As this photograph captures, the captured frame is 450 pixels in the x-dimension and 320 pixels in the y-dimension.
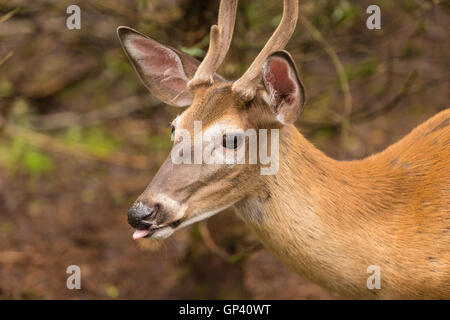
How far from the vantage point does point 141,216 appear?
3.08m

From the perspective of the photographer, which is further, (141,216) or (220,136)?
(220,136)

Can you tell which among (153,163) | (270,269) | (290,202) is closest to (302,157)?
(290,202)

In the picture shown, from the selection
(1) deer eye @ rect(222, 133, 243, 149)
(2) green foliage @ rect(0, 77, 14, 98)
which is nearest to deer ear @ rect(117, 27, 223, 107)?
(1) deer eye @ rect(222, 133, 243, 149)

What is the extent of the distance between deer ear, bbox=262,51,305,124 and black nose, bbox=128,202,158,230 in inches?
32.2

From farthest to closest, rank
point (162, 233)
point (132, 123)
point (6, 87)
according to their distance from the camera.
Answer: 1. point (132, 123)
2. point (6, 87)
3. point (162, 233)

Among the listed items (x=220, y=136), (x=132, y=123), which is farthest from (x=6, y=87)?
(x=220, y=136)

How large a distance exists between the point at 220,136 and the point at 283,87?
0.40 metres

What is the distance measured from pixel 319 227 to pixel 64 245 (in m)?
3.82

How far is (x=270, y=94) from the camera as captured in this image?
3.31 m

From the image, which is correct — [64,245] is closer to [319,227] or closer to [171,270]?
[171,270]

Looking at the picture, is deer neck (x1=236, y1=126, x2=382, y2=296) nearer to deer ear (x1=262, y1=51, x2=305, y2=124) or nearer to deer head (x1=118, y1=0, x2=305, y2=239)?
deer head (x1=118, y1=0, x2=305, y2=239)

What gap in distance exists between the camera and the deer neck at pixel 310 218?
3.36 meters

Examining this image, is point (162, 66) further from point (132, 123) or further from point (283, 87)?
point (132, 123)

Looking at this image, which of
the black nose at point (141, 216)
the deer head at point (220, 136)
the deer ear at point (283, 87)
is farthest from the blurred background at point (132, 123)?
the black nose at point (141, 216)
